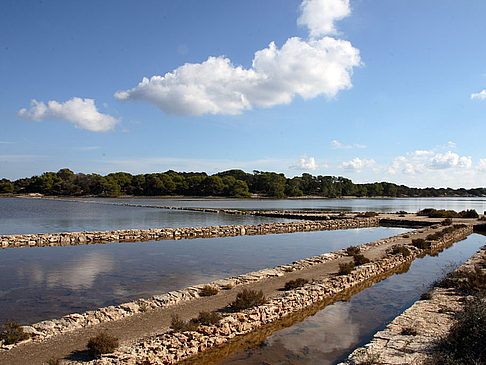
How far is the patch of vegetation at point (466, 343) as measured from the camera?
6.09 m

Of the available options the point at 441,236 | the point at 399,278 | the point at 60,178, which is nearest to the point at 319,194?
the point at 60,178

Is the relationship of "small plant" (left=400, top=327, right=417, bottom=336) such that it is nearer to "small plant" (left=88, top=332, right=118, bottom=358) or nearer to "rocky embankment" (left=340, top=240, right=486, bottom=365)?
"rocky embankment" (left=340, top=240, right=486, bottom=365)

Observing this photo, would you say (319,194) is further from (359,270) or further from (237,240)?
(359,270)

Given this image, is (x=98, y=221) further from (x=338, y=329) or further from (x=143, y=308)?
(x=338, y=329)

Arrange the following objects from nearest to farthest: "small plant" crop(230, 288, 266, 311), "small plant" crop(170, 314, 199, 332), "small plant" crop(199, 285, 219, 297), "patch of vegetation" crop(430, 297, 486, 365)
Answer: "patch of vegetation" crop(430, 297, 486, 365) < "small plant" crop(170, 314, 199, 332) < "small plant" crop(230, 288, 266, 311) < "small plant" crop(199, 285, 219, 297)

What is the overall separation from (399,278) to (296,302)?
24.1 feet

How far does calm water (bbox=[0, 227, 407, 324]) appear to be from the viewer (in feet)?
36.8

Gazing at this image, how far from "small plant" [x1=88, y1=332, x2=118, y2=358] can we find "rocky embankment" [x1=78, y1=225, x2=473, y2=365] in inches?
6.1

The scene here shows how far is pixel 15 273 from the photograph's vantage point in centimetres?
1517

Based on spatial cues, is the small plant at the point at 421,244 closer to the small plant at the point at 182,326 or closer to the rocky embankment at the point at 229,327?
the rocky embankment at the point at 229,327

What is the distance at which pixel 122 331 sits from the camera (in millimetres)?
7883

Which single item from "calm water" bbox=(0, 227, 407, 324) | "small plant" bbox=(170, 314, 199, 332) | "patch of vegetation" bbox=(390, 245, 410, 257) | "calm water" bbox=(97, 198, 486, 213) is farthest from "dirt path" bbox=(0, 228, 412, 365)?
"calm water" bbox=(97, 198, 486, 213)

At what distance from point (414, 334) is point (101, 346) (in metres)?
6.84

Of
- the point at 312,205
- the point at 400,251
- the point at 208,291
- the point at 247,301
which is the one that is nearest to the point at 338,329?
A: the point at 247,301
